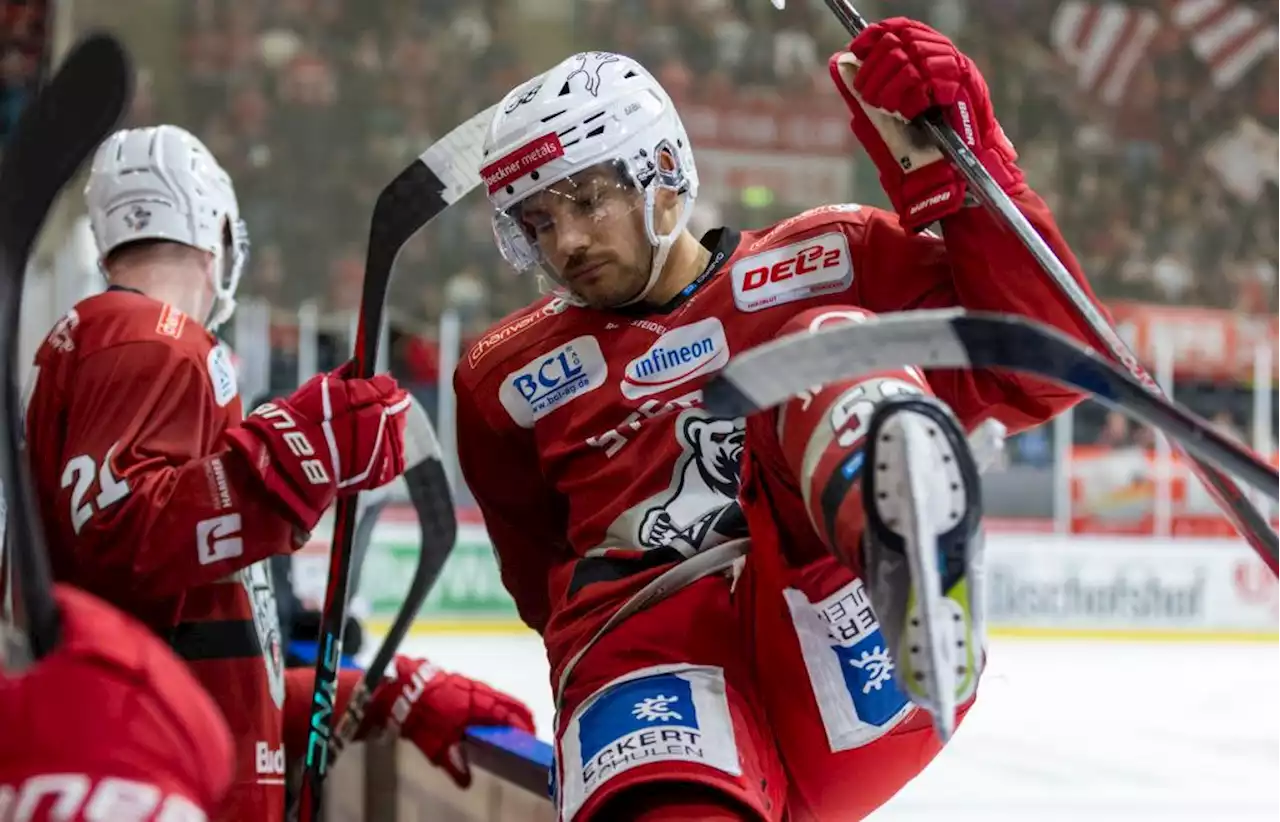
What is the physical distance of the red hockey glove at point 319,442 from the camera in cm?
151

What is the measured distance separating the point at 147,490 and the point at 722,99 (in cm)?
607

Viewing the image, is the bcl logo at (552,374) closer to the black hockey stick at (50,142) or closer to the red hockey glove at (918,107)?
the red hockey glove at (918,107)

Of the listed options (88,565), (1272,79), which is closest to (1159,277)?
(1272,79)

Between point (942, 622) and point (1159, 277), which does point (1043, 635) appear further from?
point (942, 622)

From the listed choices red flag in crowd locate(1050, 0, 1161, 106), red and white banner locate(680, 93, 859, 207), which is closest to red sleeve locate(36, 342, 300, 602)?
red and white banner locate(680, 93, 859, 207)

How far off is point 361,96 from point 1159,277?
153 inches

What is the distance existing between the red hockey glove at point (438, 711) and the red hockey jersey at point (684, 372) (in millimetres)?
446

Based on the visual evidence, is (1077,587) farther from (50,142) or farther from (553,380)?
(50,142)

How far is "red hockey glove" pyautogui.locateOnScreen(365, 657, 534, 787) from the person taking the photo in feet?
6.81

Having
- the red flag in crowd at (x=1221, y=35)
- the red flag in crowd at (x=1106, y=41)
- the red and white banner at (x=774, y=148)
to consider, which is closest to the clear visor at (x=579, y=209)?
the red and white banner at (x=774, y=148)

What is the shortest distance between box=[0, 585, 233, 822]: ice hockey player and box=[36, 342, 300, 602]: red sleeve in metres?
0.64

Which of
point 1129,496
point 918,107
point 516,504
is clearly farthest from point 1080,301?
point 1129,496

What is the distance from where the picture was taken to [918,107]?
4.48 feet

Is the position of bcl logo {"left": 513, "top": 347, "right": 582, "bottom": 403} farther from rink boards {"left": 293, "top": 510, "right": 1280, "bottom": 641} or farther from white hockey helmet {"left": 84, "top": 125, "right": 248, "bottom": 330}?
rink boards {"left": 293, "top": 510, "right": 1280, "bottom": 641}
